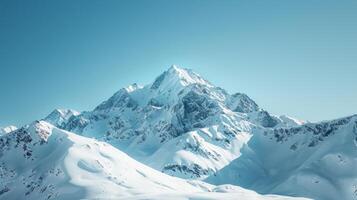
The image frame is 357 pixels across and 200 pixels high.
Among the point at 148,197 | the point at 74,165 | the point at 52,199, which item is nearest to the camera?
the point at 148,197

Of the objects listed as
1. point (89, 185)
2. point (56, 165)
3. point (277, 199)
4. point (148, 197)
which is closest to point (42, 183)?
point (56, 165)

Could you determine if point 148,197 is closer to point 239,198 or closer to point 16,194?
point 239,198

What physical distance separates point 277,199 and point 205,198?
104ft

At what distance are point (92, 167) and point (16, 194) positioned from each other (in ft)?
107

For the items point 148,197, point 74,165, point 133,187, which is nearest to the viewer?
point 148,197

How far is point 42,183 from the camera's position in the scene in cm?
19025

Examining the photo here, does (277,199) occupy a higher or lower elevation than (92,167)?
lower

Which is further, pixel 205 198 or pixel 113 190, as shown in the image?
pixel 113 190

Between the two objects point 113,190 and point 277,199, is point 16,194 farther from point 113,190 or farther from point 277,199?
point 277,199

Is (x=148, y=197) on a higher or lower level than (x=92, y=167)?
lower

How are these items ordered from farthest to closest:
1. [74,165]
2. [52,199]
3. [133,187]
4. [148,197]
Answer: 1. [74,165]
2. [133,187]
3. [52,199]
4. [148,197]

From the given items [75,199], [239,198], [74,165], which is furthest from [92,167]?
[239,198]

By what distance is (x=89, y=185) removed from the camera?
178m

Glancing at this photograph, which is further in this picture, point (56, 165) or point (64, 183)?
point (56, 165)
